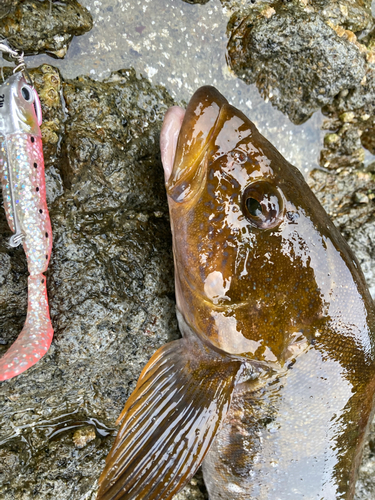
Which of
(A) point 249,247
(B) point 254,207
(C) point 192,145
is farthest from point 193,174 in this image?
(A) point 249,247

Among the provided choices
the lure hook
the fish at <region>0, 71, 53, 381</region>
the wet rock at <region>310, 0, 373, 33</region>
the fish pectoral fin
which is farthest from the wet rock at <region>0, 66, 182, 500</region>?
the wet rock at <region>310, 0, 373, 33</region>

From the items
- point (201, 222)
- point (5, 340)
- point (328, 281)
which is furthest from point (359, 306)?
point (5, 340)

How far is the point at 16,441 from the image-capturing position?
2451mm

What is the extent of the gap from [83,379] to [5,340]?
526 millimetres

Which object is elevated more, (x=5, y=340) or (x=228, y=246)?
(x=228, y=246)

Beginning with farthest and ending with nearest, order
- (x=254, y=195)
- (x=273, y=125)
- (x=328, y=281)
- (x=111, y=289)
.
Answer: (x=273, y=125)
(x=111, y=289)
(x=328, y=281)
(x=254, y=195)

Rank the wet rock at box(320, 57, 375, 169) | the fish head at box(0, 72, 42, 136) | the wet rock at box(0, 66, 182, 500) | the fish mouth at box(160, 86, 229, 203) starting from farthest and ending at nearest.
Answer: the wet rock at box(320, 57, 375, 169)
the wet rock at box(0, 66, 182, 500)
the fish mouth at box(160, 86, 229, 203)
the fish head at box(0, 72, 42, 136)

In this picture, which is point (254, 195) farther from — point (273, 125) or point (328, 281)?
point (273, 125)

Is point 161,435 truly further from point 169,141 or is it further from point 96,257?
point 169,141

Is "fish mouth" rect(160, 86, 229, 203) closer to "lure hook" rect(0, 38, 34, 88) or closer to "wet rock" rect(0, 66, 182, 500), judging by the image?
"wet rock" rect(0, 66, 182, 500)

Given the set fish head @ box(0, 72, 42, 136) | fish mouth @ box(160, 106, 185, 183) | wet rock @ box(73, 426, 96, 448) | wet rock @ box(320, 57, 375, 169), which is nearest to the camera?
fish head @ box(0, 72, 42, 136)

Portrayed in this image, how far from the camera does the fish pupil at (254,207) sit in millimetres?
2055

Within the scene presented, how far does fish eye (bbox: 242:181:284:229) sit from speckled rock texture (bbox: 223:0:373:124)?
1.20 metres

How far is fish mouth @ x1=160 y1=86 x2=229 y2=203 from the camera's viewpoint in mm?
2027
